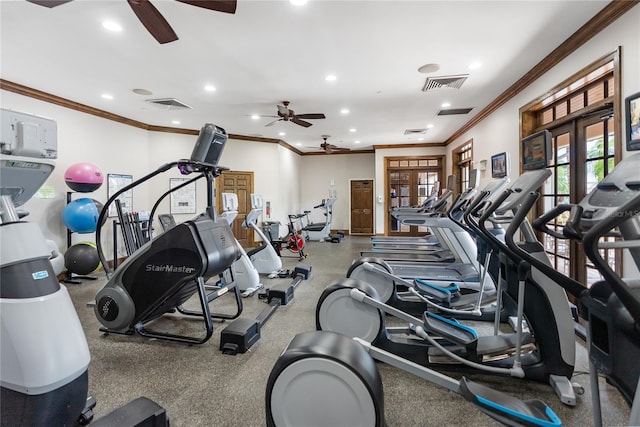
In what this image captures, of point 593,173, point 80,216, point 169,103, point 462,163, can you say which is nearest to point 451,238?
point 593,173

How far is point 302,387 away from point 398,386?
39.4 inches

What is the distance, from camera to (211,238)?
262 cm

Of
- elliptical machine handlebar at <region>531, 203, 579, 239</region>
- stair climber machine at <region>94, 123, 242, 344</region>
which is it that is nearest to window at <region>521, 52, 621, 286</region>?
elliptical machine handlebar at <region>531, 203, 579, 239</region>

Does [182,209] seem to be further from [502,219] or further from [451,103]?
[502,219]

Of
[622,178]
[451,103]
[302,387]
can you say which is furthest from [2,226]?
[451,103]

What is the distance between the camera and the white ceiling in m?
2.75

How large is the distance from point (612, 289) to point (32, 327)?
2.39 m

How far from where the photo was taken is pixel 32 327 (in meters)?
1.42

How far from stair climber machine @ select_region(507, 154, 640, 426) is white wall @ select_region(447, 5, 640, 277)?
1.87 m

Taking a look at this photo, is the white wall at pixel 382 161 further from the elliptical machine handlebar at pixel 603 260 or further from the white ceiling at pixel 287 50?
the elliptical machine handlebar at pixel 603 260

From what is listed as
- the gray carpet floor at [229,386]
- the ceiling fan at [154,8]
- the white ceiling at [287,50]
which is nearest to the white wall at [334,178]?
the white ceiling at [287,50]

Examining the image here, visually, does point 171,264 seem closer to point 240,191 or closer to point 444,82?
point 444,82

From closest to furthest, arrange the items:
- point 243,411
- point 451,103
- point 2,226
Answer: point 2,226 → point 243,411 → point 451,103

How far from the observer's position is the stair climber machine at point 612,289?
108 centimetres
